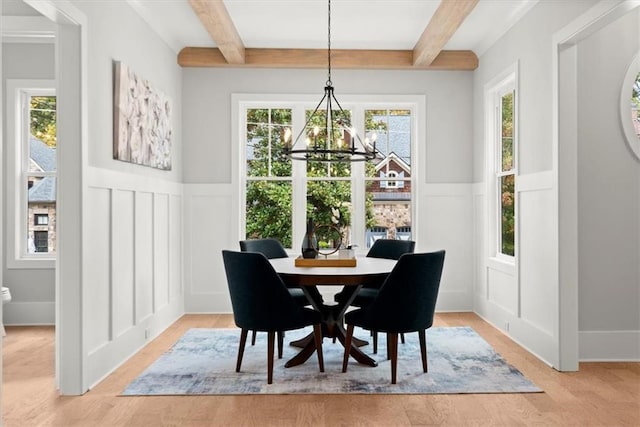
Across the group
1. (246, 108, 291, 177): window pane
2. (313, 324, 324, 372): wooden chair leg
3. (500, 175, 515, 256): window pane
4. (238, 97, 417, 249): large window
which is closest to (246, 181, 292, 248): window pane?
(238, 97, 417, 249): large window

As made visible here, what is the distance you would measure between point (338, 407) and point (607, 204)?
2.43 m

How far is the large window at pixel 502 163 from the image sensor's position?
4801 millimetres

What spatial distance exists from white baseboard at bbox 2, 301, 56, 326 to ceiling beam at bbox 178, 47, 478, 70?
9.10ft

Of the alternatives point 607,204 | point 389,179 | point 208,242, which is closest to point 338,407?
point 607,204

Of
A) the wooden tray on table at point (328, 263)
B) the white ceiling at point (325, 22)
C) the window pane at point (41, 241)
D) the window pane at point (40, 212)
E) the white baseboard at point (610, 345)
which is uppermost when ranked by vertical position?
the white ceiling at point (325, 22)

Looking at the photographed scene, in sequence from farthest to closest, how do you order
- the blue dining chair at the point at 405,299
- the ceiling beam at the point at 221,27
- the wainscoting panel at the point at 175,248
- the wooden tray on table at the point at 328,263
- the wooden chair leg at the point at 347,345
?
1. the wainscoting panel at the point at 175,248
2. the ceiling beam at the point at 221,27
3. the wooden tray on table at the point at 328,263
4. the wooden chair leg at the point at 347,345
5. the blue dining chair at the point at 405,299

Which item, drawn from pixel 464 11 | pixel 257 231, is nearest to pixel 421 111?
pixel 464 11

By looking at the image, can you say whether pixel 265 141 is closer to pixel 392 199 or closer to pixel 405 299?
pixel 392 199

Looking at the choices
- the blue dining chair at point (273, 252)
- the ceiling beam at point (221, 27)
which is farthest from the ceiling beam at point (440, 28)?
the blue dining chair at point (273, 252)

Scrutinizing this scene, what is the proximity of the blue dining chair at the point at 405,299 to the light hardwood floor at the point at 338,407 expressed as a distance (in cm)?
41

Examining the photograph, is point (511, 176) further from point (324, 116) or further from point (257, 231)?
point (257, 231)

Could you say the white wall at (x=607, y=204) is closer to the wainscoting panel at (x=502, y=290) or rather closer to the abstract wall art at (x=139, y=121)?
the wainscoting panel at (x=502, y=290)

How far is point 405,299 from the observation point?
3.22 metres

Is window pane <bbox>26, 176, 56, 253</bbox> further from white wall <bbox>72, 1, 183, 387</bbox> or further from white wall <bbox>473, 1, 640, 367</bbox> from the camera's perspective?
white wall <bbox>473, 1, 640, 367</bbox>
